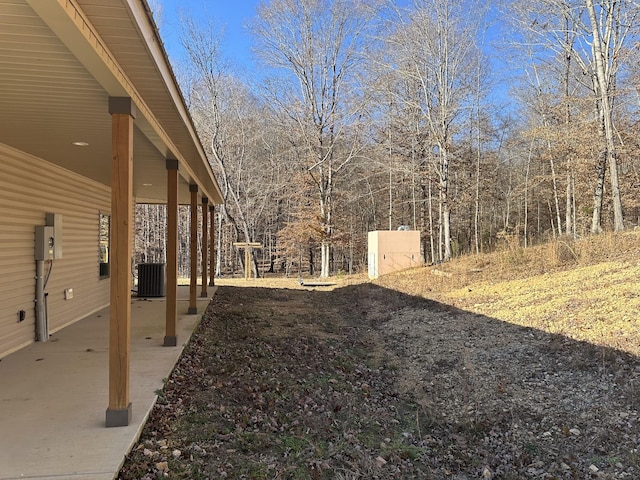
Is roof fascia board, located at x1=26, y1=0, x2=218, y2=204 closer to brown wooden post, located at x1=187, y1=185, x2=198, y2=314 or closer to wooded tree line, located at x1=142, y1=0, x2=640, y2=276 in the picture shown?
brown wooden post, located at x1=187, y1=185, x2=198, y2=314

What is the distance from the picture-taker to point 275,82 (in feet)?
62.0

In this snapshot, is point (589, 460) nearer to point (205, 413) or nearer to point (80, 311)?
point (205, 413)

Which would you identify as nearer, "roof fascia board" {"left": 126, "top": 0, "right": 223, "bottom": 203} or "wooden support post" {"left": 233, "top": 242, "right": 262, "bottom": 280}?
"roof fascia board" {"left": 126, "top": 0, "right": 223, "bottom": 203}

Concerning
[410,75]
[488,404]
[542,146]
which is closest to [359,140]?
[410,75]

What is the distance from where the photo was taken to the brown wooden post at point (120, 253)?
9.58 feet

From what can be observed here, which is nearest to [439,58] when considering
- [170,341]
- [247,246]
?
[247,246]

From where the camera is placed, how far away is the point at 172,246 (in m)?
4.98

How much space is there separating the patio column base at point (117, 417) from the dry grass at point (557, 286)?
469 centimetres

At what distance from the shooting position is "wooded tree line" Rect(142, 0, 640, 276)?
14359mm

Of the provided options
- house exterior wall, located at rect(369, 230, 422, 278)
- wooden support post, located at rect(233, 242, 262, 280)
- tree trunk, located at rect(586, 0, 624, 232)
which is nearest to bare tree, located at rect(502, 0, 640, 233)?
tree trunk, located at rect(586, 0, 624, 232)

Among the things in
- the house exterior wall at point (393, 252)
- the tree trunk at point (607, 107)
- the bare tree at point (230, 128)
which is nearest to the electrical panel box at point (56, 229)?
the house exterior wall at point (393, 252)

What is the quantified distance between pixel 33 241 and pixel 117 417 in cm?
353

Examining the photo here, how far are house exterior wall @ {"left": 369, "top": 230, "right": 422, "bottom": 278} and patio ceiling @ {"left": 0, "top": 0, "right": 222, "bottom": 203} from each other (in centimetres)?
1005

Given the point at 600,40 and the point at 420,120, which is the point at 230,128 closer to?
the point at 420,120
